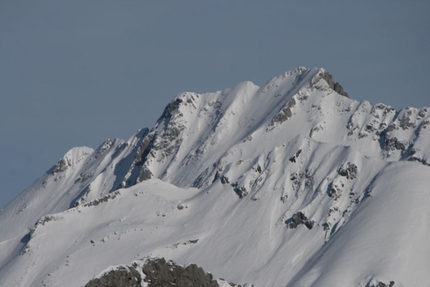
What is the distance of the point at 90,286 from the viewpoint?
133 metres

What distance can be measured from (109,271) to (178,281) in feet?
26.6

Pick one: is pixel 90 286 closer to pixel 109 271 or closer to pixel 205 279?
pixel 109 271

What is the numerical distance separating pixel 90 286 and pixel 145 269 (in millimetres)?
7783

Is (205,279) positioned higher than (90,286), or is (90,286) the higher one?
(205,279)

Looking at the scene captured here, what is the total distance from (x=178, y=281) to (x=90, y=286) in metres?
11.3

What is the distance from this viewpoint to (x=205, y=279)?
147 m

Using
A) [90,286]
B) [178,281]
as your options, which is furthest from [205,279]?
[90,286]

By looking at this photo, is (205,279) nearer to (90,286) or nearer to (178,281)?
(178,281)

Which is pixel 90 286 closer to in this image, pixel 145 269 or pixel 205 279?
pixel 145 269

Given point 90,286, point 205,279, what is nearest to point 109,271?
point 90,286

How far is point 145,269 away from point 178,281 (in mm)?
4008

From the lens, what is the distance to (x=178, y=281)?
140750 mm

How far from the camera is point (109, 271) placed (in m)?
136

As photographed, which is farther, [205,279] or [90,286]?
[205,279]
